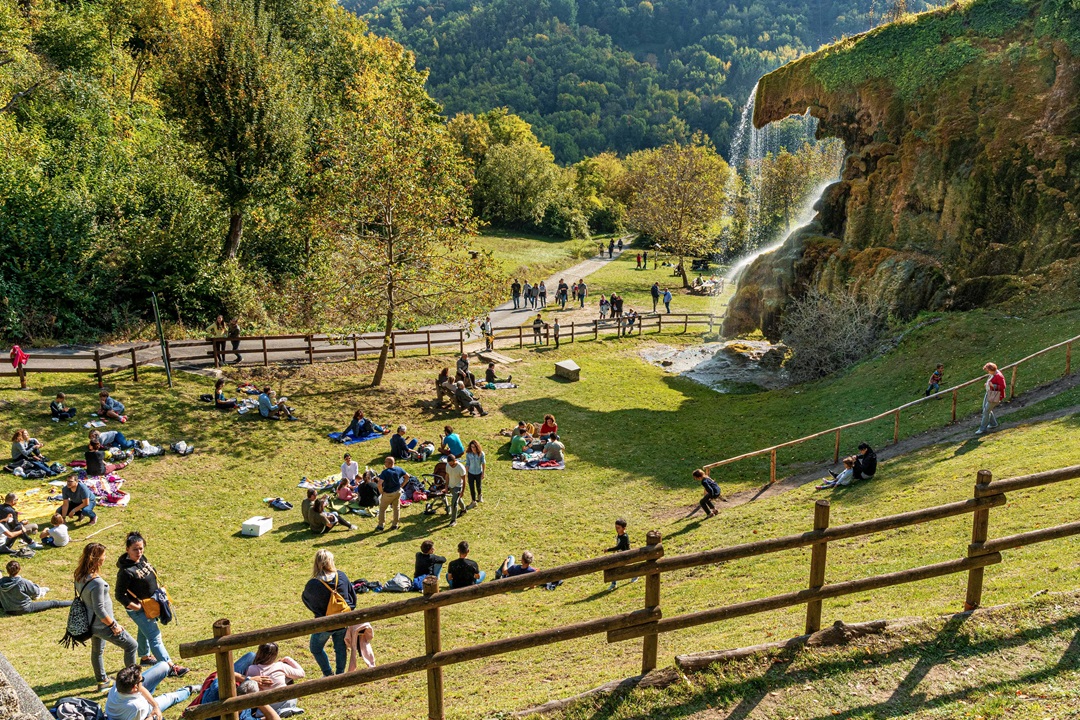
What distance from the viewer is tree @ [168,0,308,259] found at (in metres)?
27.7

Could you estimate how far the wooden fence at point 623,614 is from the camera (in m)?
5.78

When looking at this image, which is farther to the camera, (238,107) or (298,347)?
(238,107)

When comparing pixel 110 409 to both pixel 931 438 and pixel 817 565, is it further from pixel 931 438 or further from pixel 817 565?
pixel 931 438

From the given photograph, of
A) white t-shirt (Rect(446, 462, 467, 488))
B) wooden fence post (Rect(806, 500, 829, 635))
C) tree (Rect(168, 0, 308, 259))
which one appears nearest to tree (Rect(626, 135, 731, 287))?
tree (Rect(168, 0, 308, 259))

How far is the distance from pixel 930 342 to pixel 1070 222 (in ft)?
16.9

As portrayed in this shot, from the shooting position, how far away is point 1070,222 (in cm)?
2197

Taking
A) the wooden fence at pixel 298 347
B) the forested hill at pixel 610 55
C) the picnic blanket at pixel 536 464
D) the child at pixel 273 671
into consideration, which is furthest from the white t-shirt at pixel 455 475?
the forested hill at pixel 610 55

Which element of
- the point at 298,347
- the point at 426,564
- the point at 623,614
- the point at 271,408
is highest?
the point at 623,614

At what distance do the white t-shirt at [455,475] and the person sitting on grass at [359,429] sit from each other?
6171 mm

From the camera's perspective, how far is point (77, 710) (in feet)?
25.1

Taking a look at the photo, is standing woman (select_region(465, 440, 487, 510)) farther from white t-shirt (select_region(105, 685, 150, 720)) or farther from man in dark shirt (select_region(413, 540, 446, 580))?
white t-shirt (select_region(105, 685, 150, 720))

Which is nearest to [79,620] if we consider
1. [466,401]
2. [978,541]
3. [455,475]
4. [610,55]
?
[455,475]

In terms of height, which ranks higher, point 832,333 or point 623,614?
point 832,333

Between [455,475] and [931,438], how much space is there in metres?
10.3
